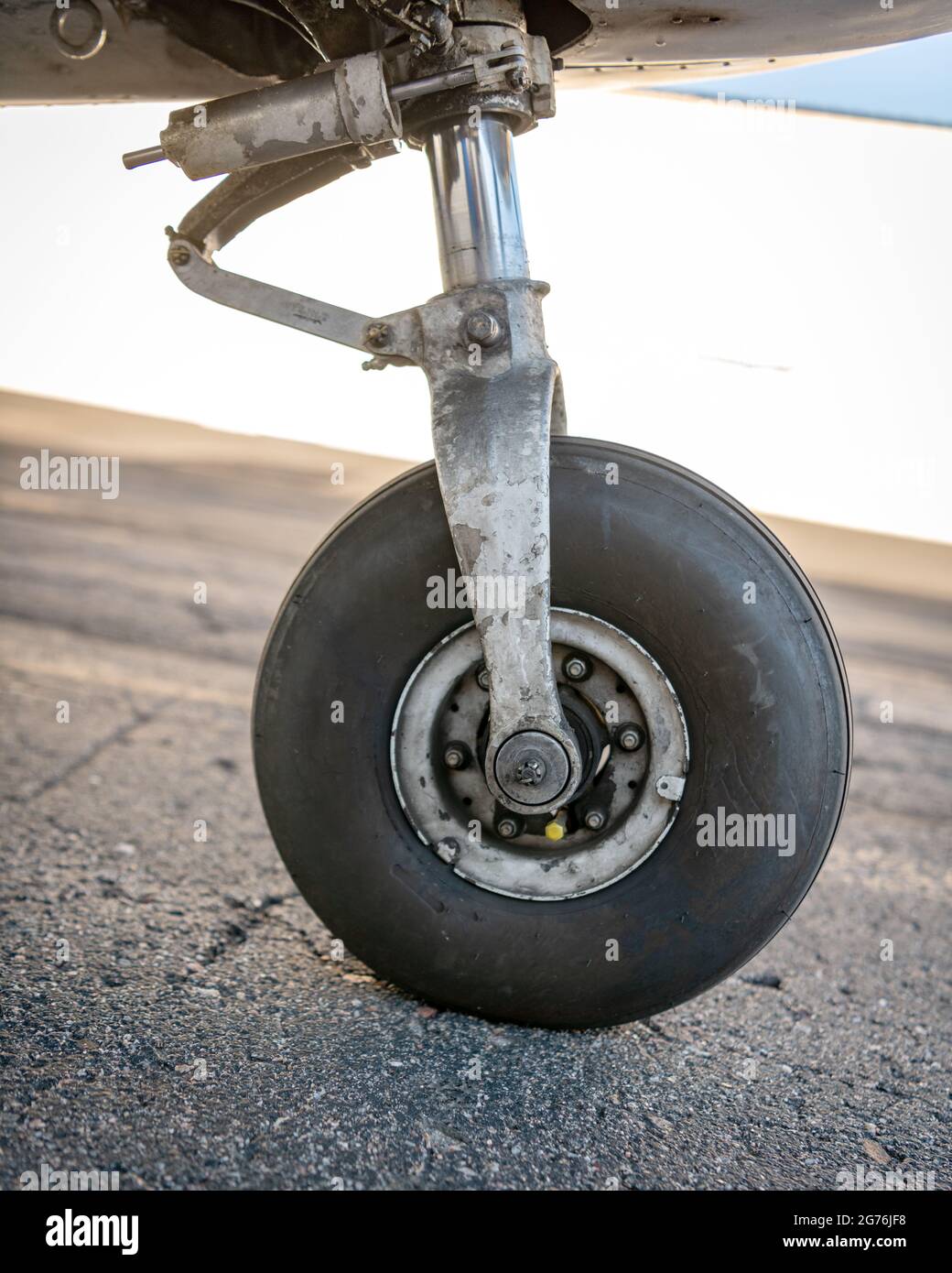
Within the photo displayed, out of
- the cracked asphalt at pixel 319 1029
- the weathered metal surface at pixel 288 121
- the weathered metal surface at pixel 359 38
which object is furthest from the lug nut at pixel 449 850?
the weathered metal surface at pixel 359 38

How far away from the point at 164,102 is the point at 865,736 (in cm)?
364

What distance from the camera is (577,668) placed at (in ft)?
5.51

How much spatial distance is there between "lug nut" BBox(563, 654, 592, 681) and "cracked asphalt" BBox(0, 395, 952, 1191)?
23.6 inches

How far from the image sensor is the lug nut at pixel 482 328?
1592 millimetres

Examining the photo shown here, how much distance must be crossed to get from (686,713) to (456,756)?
1.27ft

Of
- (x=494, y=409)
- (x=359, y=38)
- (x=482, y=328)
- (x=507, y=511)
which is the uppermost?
(x=359, y=38)

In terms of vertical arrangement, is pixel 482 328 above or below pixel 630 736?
above

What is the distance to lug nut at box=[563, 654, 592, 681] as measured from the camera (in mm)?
1681

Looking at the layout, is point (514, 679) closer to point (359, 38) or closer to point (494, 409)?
point (494, 409)

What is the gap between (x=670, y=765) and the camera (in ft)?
5.32

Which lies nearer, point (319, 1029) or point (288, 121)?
point (288, 121)

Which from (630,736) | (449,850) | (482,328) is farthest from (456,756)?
(482,328)
